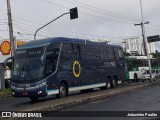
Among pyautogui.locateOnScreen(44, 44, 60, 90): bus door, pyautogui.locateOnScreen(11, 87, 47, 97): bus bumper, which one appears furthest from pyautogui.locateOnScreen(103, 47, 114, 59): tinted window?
pyautogui.locateOnScreen(11, 87, 47, 97): bus bumper

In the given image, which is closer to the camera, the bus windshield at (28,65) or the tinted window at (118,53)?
the bus windshield at (28,65)

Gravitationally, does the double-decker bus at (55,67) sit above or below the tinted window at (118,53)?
below

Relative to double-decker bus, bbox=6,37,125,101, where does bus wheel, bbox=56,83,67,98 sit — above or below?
below

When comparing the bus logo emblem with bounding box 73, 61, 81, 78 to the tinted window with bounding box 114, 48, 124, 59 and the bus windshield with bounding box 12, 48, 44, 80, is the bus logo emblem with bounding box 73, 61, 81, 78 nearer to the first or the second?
the bus windshield with bounding box 12, 48, 44, 80

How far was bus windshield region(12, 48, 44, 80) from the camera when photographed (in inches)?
797

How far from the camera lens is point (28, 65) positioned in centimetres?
2044

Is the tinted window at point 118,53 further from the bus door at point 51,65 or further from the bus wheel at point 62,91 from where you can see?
the bus door at point 51,65

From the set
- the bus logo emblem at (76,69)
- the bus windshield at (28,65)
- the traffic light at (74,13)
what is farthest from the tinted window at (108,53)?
the bus windshield at (28,65)

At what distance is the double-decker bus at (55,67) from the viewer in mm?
20281

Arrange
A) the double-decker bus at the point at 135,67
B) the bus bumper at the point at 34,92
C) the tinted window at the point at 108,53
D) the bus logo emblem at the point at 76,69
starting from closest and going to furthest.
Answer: the bus bumper at the point at 34,92
the bus logo emblem at the point at 76,69
the tinted window at the point at 108,53
the double-decker bus at the point at 135,67

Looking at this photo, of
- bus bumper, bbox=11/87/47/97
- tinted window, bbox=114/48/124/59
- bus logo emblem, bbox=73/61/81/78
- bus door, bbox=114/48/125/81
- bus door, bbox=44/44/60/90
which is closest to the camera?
bus bumper, bbox=11/87/47/97

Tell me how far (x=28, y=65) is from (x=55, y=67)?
5.33 feet

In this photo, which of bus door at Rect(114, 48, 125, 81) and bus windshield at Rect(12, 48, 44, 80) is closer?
bus windshield at Rect(12, 48, 44, 80)

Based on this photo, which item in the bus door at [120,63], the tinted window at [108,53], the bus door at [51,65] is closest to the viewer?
the bus door at [51,65]
